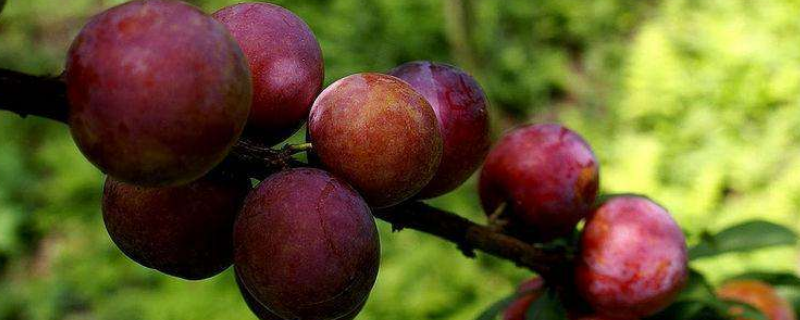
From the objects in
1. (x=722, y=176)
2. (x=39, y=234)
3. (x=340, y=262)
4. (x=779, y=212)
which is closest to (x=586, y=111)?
(x=722, y=176)

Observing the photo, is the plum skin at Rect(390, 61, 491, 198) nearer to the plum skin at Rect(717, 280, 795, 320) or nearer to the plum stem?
the plum stem

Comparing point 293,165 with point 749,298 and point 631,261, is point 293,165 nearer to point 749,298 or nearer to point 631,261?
point 631,261

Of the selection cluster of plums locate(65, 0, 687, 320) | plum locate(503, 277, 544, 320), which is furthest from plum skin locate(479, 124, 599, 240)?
plum locate(503, 277, 544, 320)

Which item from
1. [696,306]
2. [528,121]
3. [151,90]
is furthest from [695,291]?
[528,121]

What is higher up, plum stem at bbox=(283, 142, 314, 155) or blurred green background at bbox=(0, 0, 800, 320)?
plum stem at bbox=(283, 142, 314, 155)

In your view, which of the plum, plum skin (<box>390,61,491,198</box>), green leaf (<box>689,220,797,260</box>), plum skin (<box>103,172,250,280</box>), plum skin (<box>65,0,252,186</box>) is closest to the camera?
plum skin (<box>65,0,252,186</box>)

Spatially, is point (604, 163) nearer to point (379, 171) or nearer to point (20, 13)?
point (379, 171)
